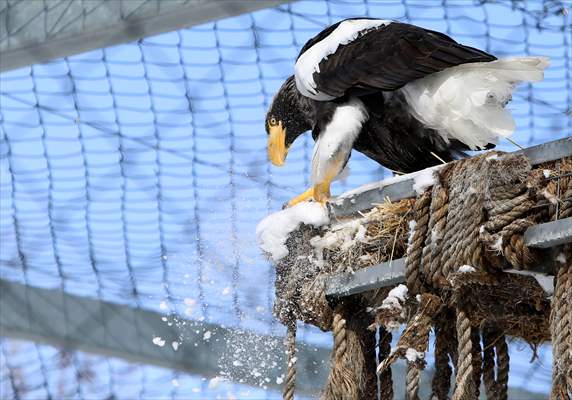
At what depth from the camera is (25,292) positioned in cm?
659

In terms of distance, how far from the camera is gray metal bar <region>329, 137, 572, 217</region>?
2.88 meters

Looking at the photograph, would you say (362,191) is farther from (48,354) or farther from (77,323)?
(48,354)

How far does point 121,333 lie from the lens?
635cm

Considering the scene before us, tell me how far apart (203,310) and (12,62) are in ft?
4.34

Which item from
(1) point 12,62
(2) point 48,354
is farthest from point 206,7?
(2) point 48,354

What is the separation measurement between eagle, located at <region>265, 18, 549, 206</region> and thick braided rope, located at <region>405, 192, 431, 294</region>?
2.53 feet

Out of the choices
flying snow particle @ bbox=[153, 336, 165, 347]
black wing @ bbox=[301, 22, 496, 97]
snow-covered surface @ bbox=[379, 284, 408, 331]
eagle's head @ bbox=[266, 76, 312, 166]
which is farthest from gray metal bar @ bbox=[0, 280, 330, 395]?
snow-covered surface @ bbox=[379, 284, 408, 331]

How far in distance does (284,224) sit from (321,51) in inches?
32.3

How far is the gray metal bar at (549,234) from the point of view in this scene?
2754 mm

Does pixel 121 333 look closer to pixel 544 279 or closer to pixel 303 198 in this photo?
pixel 303 198

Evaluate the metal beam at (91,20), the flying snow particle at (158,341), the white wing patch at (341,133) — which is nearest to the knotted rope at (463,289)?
the white wing patch at (341,133)

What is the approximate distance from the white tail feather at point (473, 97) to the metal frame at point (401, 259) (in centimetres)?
65

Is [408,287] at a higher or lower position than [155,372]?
higher

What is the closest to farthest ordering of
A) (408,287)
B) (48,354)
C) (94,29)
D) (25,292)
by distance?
(408,287) → (94,29) → (25,292) → (48,354)
